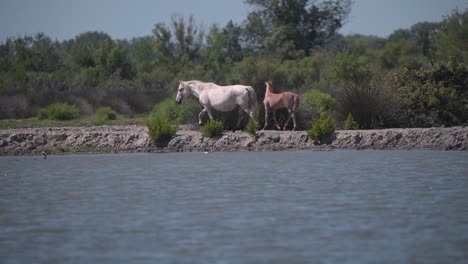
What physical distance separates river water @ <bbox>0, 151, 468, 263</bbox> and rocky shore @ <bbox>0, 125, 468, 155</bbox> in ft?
6.08

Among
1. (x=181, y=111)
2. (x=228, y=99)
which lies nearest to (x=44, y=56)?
(x=181, y=111)

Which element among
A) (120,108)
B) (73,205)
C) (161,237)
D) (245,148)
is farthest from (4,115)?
(161,237)

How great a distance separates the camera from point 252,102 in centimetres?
2425

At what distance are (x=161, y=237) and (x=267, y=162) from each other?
9678 mm

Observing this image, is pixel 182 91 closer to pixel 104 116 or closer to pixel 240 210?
pixel 104 116

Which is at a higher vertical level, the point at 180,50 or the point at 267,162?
the point at 180,50

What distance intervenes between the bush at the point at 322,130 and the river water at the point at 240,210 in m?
2.23

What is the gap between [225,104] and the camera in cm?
2428

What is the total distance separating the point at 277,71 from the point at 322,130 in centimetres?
1144

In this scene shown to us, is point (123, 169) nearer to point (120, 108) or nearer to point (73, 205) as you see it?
point (73, 205)

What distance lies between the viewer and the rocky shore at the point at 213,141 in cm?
2238

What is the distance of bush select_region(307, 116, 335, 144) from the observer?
22625 millimetres

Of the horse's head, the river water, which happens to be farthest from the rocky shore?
the river water

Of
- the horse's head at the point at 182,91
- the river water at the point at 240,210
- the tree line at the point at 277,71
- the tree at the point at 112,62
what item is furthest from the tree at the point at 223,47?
the river water at the point at 240,210
